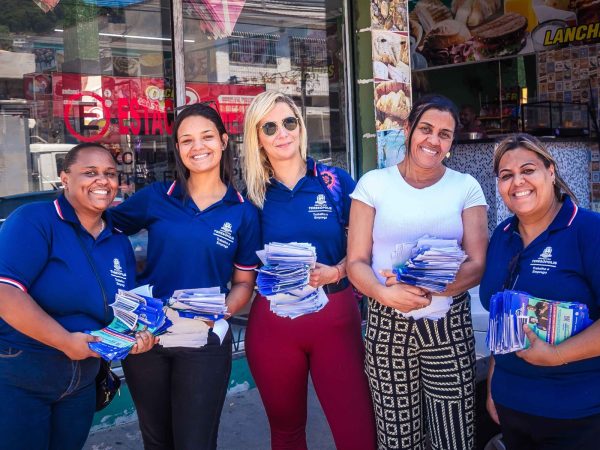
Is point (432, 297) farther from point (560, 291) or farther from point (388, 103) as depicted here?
point (388, 103)

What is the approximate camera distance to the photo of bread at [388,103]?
5.97 m

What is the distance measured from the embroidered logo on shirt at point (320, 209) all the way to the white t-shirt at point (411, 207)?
0.19 m

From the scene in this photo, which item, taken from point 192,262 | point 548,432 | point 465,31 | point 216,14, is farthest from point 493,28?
point 548,432

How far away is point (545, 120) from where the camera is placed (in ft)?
36.1

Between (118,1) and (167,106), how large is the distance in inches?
36.0

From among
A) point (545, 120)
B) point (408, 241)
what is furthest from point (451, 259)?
point (545, 120)

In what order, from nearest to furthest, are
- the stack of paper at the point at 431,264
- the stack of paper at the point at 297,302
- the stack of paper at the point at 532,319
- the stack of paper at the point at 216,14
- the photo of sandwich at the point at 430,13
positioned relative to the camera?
the stack of paper at the point at 532,319
the stack of paper at the point at 431,264
the stack of paper at the point at 297,302
the stack of paper at the point at 216,14
the photo of sandwich at the point at 430,13

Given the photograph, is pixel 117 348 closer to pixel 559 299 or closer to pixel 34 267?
pixel 34 267

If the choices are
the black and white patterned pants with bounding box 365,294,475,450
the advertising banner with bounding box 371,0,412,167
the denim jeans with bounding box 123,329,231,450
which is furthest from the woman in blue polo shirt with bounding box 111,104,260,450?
the advertising banner with bounding box 371,0,412,167

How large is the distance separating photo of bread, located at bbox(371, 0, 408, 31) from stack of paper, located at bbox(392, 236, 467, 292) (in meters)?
3.63

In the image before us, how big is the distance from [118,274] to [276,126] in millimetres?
955

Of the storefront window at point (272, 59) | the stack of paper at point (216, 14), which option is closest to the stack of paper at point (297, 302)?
the storefront window at point (272, 59)

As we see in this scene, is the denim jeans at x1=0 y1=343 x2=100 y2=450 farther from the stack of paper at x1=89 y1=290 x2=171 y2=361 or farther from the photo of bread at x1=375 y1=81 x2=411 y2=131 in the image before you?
the photo of bread at x1=375 y1=81 x2=411 y2=131

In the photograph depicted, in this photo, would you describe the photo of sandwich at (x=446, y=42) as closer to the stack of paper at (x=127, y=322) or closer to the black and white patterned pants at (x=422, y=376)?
the black and white patterned pants at (x=422, y=376)
